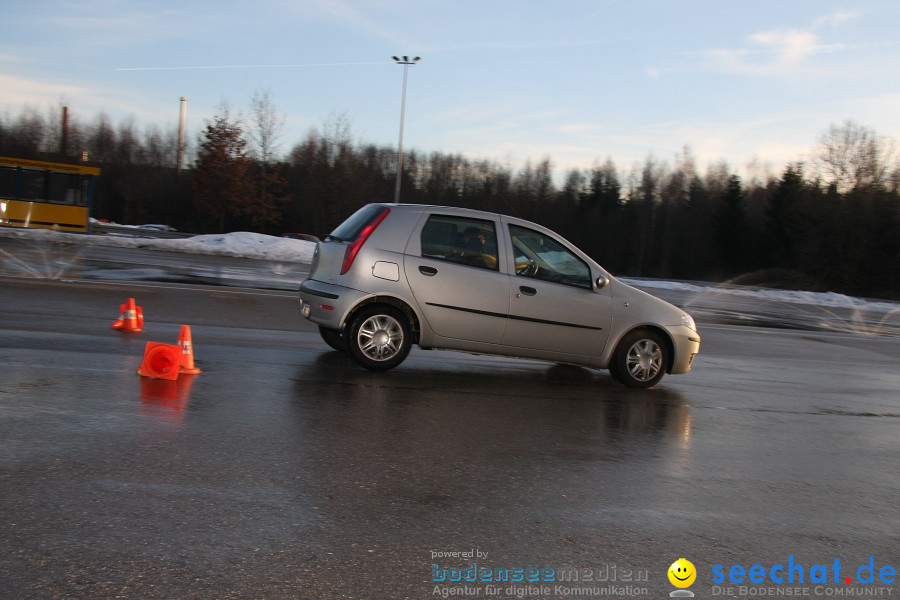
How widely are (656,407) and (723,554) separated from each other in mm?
3812

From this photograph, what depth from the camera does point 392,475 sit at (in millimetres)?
4840

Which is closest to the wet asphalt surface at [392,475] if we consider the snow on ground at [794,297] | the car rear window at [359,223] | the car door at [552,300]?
the car door at [552,300]

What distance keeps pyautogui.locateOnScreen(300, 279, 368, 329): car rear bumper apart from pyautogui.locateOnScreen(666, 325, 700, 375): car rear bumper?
11.3ft

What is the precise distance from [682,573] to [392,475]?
184cm

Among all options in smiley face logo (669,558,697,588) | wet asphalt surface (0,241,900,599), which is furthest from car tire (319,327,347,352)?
smiley face logo (669,558,697,588)

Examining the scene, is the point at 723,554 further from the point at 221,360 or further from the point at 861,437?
the point at 221,360

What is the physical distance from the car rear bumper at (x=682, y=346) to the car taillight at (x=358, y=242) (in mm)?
3363

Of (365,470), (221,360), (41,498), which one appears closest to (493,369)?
(221,360)

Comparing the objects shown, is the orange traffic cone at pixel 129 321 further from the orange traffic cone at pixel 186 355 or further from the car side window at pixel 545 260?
the car side window at pixel 545 260

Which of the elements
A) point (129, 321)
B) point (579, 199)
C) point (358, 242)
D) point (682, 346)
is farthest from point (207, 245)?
point (579, 199)

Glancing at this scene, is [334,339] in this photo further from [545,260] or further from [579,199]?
[579,199]

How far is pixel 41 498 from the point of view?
3.98m

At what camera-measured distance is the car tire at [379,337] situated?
26.3ft

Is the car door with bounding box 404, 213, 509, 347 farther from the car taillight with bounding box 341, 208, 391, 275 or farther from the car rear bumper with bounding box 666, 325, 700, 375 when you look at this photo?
the car rear bumper with bounding box 666, 325, 700, 375
